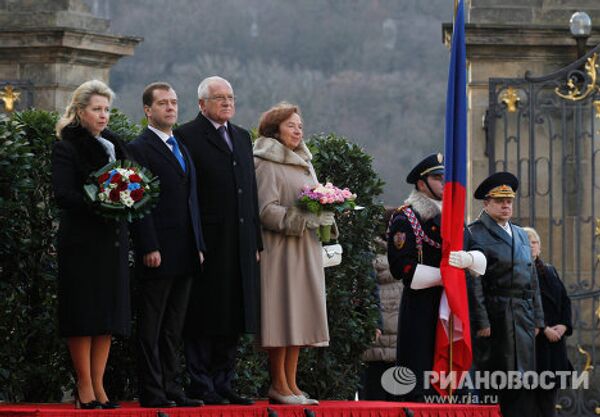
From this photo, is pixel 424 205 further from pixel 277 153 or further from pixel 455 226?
pixel 277 153

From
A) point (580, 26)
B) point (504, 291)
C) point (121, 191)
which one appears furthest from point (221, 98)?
point (580, 26)

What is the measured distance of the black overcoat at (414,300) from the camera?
435 inches

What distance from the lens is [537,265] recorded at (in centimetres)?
1278

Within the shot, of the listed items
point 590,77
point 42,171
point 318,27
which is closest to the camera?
point 42,171

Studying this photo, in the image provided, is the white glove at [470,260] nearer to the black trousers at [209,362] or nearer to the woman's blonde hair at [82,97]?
the black trousers at [209,362]

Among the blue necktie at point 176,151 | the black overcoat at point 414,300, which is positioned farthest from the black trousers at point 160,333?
the black overcoat at point 414,300

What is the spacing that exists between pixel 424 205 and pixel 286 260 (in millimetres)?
1197

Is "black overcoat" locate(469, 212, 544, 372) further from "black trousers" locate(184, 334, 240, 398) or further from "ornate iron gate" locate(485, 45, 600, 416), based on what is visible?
"ornate iron gate" locate(485, 45, 600, 416)

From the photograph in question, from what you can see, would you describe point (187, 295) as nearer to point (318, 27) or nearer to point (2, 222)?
point (2, 222)

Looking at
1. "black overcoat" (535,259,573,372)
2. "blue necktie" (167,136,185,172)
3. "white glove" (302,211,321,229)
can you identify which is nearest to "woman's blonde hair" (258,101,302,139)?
"white glove" (302,211,321,229)

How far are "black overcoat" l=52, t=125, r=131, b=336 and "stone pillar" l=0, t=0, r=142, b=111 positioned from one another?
5.51 meters

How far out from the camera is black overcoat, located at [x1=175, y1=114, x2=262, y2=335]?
10148 millimetres

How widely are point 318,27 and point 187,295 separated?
20047 millimetres

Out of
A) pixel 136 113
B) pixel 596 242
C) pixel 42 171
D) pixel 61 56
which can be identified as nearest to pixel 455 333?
pixel 42 171
